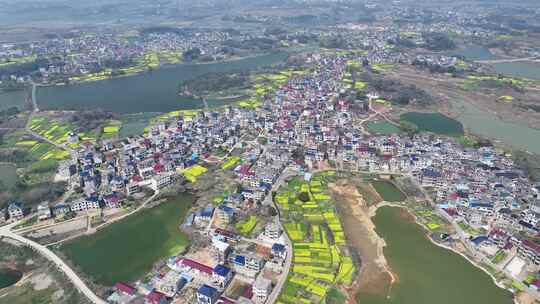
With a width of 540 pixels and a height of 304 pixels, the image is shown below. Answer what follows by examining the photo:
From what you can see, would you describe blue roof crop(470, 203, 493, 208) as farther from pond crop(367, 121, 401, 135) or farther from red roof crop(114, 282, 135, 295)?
red roof crop(114, 282, 135, 295)

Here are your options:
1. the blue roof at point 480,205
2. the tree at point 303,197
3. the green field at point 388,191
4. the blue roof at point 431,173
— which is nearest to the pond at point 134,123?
the tree at point 303,197

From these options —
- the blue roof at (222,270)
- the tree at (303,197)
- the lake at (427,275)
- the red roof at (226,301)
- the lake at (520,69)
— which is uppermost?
the lake at (520,69)

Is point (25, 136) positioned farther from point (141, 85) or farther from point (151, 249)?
point (151, 249)

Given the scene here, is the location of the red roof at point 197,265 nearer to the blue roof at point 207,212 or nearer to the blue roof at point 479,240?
the blue roof at point 207,212

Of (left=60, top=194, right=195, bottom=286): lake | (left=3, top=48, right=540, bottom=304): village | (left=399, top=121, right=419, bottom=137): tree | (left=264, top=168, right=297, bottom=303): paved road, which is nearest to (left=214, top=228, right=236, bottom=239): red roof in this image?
(left=3, top=48, right=540, bottom=304): village

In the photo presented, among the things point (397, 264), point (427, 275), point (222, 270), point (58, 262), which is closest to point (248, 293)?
point (222, 270)

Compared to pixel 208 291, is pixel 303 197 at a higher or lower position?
higher

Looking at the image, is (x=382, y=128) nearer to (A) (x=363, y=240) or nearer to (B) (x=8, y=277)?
(A) (x=363, y=240)

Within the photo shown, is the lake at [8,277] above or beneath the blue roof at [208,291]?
beneath
